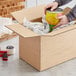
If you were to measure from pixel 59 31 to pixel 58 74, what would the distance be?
0.97 ft

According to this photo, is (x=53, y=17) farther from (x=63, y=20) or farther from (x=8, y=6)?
(x=8, y=6)

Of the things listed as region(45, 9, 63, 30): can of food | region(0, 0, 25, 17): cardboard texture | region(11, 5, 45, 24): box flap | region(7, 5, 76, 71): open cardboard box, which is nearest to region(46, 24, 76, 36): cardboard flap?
region(7, 5, 76, 71): open cardboard box

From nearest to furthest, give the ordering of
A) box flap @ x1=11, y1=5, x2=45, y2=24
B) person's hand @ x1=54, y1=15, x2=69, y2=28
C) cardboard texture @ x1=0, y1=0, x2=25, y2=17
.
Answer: person's hand @ x1=54, y1=15, x2=69, y2=28, box flap @ x1=11, y1=5, x2=45, y2=24, cardboard texture @ x1=0, y1=0, x2=25, y2=17

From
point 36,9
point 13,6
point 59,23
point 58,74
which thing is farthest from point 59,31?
point 13,6

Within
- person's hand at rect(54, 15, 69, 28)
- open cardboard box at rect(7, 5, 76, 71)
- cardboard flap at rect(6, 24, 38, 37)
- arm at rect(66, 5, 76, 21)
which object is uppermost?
arm at rect(66, 5, 76, 21)

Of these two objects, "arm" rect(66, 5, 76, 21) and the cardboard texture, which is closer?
"arm" rect(66, 5, 76, 21)

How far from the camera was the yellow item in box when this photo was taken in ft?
5.21

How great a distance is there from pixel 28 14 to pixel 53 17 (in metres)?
0.25

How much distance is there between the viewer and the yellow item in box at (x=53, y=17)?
1.59 m

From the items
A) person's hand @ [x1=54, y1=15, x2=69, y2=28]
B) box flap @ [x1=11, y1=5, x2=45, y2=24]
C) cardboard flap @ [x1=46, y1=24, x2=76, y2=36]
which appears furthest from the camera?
box flap @ [x1=11, y1=5, x2=45, y2=24]

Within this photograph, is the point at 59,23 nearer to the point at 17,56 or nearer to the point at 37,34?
the point at 37,34

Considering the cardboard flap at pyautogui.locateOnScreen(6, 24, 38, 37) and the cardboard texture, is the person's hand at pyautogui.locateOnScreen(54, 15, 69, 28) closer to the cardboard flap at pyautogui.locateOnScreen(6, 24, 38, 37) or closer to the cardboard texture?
the cardboard flap at pyautogui.locateOnScreen(6, 24, 38, 37)

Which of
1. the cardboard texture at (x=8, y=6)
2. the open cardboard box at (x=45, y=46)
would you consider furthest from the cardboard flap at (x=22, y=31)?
the cardboard texture at (x=8, y=6)

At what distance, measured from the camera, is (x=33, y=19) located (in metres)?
1.74
